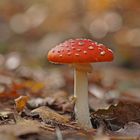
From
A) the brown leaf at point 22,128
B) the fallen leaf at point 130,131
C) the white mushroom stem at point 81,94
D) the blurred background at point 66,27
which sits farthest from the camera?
the blurred background at point 66,27

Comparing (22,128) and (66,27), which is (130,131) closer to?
(22,128)

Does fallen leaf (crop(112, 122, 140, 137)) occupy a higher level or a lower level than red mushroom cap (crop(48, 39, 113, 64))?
lower

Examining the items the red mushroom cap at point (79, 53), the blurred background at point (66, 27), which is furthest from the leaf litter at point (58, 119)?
the blurred background at point (66, 27)

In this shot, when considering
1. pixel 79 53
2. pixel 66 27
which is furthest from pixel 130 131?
pixel 66 27

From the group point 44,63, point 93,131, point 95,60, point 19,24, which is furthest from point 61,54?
point 19,24

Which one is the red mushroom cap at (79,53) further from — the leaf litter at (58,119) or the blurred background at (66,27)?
the blurred background at (66,27)

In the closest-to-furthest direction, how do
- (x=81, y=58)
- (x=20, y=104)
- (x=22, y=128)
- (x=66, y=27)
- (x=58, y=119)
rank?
1. (x=22, y=128)
2. (x=81, y=58)
3. (x=58, y=119)
4. (x=20, y=104)
5. (x=66, y=27)

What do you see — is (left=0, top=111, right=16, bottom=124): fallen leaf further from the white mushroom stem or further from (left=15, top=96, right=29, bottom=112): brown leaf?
the white mushroom stem

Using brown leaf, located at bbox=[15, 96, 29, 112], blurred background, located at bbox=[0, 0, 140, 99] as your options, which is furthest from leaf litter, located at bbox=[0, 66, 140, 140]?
blurred background, located at bbox=[0, 0, 140, 99]
